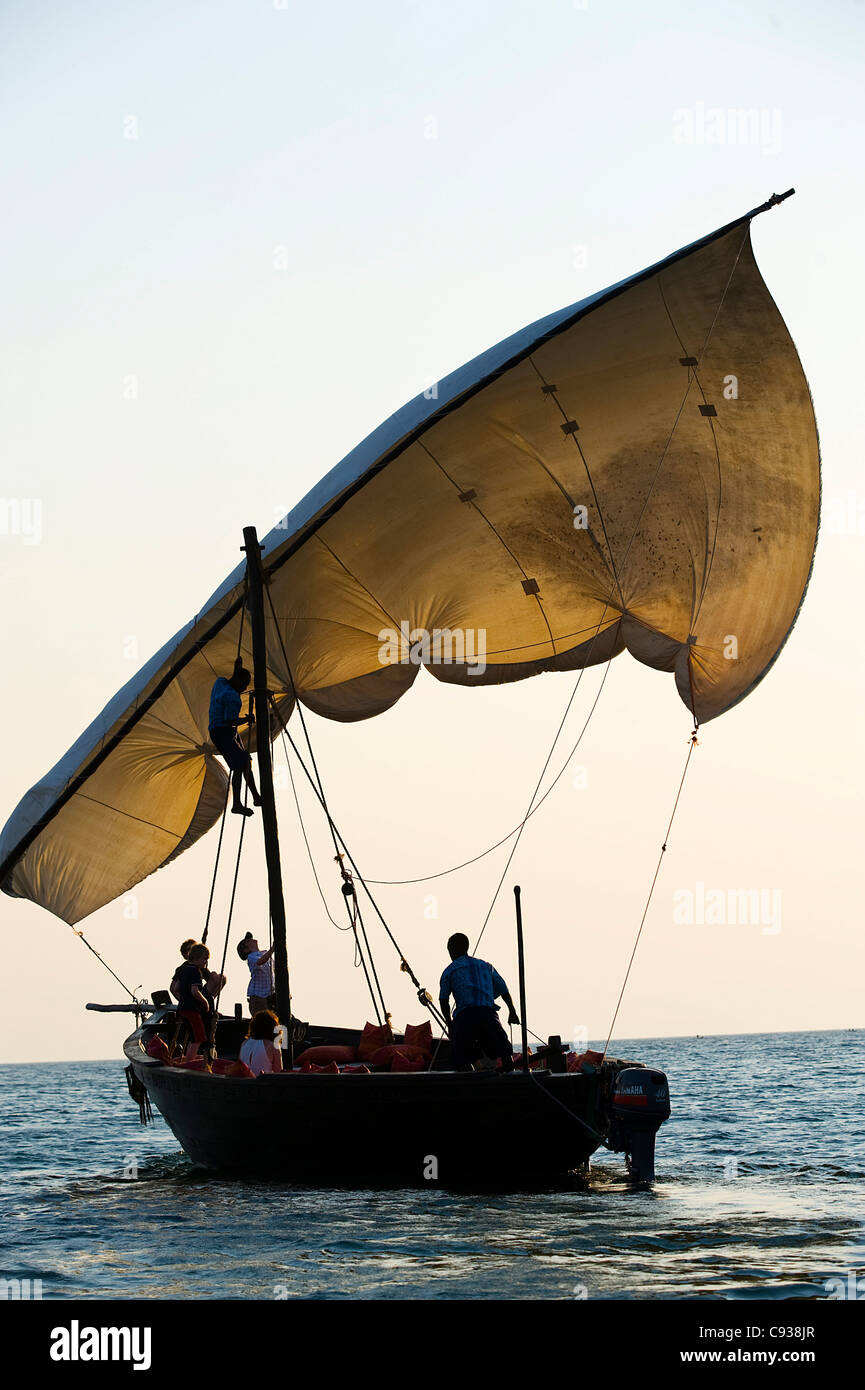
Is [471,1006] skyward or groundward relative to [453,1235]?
skyward

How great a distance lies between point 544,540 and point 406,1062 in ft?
23.6

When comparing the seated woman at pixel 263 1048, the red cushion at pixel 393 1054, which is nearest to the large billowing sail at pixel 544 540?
the seated woman at pixel 263 1048

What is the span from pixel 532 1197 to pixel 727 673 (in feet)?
27.3

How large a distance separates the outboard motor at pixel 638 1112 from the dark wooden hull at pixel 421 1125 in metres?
0.23

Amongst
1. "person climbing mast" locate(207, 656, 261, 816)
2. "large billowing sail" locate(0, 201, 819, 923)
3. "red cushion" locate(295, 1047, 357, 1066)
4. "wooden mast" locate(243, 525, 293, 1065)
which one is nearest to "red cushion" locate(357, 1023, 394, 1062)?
"red cushion" locate(295, 1047, 357, 1066)

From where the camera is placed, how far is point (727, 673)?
19391 mm

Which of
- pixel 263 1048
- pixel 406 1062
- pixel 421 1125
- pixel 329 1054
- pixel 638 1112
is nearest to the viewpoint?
pixel 638 1112

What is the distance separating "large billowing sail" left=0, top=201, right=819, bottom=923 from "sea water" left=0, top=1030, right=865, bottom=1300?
19.6 feet

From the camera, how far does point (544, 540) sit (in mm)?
19406

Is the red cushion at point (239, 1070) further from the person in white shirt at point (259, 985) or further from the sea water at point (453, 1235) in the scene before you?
the person in white shirt at point (259, 985)

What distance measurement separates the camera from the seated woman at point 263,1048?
15188 millimetres

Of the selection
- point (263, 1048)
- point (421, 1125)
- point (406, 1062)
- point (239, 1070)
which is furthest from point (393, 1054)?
point (421, 1125)

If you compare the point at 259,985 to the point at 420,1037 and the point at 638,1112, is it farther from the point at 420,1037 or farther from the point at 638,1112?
the point at 638,1112
